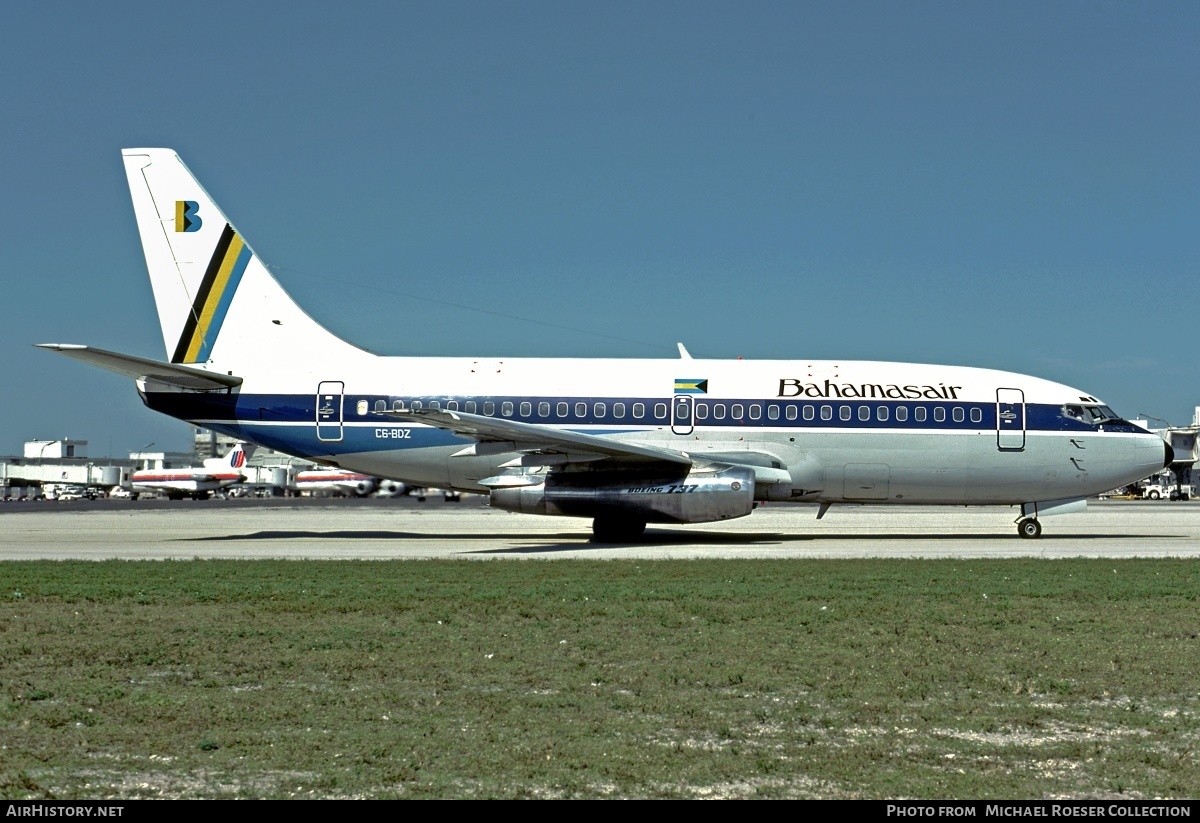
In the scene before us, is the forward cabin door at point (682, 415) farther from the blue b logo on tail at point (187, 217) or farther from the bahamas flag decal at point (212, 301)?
the blue b logo on tail at point (187, 217)

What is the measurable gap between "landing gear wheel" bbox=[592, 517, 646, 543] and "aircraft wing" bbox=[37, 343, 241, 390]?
910 cm

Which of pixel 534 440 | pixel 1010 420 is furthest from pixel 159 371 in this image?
pixel 1010 420

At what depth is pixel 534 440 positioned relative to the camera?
77.0ft

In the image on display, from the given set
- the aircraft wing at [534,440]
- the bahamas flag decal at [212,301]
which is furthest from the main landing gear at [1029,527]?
the bahamas flag decal at [212,301]

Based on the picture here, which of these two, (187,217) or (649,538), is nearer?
(649,538)

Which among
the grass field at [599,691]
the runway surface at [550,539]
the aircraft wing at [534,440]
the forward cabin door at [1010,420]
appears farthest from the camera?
the forward cabin door at [1010,420]

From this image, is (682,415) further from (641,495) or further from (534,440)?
(534,440)

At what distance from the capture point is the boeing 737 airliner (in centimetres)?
2591

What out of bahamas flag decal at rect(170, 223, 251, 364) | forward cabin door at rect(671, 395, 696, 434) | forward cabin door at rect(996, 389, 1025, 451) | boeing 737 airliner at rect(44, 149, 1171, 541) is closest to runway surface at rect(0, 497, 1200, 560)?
boeing 737 airliner at rect(44, 149, 1171, 541)

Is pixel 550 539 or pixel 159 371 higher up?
pixel 159 371

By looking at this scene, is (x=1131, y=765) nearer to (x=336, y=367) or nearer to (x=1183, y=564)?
(x=1183, y=564)

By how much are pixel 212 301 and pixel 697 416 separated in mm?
12004

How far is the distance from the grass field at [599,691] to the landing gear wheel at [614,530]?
10898 millimetres

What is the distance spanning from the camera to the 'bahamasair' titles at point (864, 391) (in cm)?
2609
